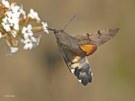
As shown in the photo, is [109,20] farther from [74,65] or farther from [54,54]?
[74,65]

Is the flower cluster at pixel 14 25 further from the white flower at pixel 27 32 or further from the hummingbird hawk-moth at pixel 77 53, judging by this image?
the hummingbird hawk-moth at pixel 77 53

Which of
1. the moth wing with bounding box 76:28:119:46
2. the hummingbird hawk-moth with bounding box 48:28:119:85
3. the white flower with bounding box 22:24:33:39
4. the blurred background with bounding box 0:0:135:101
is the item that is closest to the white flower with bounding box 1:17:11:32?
the white flower with bounding box 22:24:33:39

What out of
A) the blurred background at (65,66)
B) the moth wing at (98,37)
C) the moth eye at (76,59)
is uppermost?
the blurred background at (65,66)

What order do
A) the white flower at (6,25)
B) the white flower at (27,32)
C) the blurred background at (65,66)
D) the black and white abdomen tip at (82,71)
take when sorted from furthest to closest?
1. the blurred background at (65,66)
2. the white flower at (27,32)
3. the white flower at (6,25)
4. the black and white abdomen tip at (82,71)

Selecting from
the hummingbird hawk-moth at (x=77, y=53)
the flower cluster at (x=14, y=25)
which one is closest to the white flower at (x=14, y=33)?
the flower cluster at (x=14, y=25)

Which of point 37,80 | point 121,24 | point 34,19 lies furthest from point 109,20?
point 34,19

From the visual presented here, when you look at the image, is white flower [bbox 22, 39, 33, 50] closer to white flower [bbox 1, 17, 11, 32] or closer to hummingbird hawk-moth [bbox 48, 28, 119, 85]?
white flower [bbox 1, 17, 11, 32]

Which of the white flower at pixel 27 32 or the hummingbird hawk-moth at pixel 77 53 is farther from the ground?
the white flower at pixel 27 32
